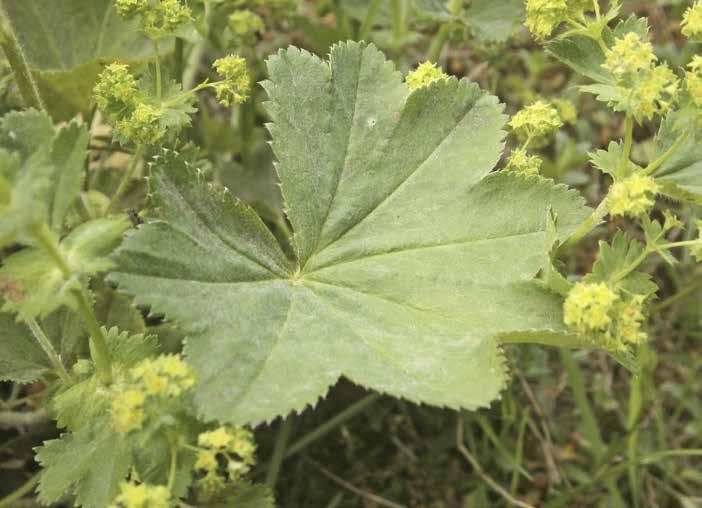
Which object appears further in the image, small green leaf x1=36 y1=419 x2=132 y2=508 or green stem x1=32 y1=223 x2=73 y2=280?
small green leaf x1=36 y1=419 x2=132 y2=508

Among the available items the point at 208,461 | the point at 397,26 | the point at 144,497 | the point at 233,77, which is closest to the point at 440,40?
the point at 397,26

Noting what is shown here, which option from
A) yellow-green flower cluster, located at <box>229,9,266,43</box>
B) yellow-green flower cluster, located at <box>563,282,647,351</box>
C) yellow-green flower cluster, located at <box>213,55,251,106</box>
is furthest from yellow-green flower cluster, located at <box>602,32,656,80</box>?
yellow-green flower cluster, located at <box>229,9,266,43</box>

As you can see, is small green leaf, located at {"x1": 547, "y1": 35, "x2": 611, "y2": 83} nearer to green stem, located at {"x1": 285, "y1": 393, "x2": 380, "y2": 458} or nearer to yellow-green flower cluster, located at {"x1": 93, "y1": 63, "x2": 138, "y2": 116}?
yellow-green flower cluster, located at {"x1": 93, "y1": 63, "x2": 138, "y2": 116}

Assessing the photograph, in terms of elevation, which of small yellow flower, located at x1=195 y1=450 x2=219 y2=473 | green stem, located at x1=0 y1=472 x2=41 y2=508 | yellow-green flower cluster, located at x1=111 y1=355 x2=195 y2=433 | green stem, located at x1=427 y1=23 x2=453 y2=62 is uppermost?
green stem, located at x1=427 y1=23 x2=453 y2=62

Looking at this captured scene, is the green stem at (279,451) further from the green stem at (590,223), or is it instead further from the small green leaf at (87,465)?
the green stem at (590,223)

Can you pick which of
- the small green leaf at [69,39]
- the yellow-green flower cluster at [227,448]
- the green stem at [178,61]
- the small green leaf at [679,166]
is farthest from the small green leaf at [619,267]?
the small green leaf at [69,39]

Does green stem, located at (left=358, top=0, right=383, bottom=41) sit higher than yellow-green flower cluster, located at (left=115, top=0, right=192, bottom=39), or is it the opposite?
yellow-green flower cluster, located at (left=115, top=0, right=192, bottom=39)
